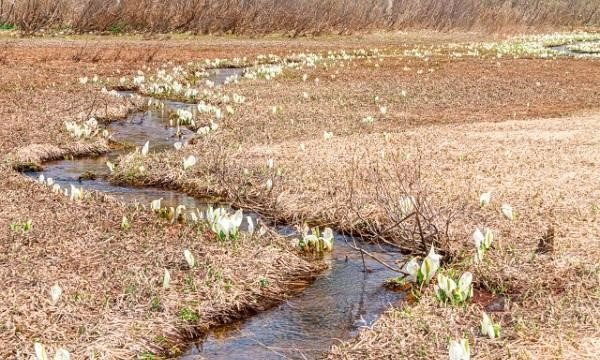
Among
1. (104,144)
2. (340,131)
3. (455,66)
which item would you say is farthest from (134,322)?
(455,66)

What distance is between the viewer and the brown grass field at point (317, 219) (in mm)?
4883

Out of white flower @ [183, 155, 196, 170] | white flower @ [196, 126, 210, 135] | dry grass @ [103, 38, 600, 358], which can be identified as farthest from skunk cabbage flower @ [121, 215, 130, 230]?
white flower @ [196, 126, 210, 135]

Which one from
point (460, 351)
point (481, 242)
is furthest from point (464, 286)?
point (460, 351)

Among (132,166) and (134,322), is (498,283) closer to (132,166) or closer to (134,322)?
(134,322)

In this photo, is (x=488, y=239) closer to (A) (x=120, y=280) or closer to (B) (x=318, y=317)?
(B) (x=318, y=317)

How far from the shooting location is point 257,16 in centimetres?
3700

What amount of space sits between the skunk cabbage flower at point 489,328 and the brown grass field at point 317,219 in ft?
0.14

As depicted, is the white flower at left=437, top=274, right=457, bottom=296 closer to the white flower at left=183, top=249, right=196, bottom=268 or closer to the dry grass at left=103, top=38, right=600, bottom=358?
the dry grass at left=103, top=38, right=600, bottom=358

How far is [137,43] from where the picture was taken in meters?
30.0

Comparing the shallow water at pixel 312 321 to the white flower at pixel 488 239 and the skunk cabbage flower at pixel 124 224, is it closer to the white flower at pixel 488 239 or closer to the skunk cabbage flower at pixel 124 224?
the white flower at pixel 488 239

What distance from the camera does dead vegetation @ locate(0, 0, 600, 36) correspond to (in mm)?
33094

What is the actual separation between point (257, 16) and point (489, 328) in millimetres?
33900

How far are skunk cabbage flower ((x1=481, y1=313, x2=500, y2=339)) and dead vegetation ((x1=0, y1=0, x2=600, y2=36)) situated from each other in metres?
30.7

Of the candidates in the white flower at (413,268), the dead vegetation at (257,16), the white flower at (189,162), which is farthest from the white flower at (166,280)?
the dead vegetation at (257,16)
